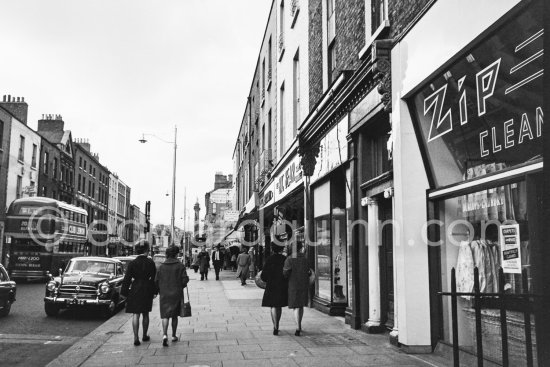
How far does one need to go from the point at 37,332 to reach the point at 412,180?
8.16m

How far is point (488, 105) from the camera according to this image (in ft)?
19.1

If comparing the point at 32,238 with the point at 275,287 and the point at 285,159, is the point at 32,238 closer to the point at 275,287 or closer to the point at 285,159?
the point at 285,159

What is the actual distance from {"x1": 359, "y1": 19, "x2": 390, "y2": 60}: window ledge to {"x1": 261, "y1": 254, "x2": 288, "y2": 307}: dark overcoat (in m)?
4.10

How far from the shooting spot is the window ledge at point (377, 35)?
8477 millimetres

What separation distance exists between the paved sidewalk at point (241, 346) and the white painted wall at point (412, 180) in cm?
62

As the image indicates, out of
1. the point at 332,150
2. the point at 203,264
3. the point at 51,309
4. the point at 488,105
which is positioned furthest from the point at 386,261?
the point at 203,264

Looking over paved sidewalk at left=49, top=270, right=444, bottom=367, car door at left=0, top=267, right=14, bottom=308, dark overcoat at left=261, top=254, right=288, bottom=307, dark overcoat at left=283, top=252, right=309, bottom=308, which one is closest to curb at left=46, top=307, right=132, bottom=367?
paved sidewalk at left=49, top=270, right=444, bottom=367

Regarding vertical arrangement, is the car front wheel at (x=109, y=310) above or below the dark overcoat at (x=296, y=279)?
below

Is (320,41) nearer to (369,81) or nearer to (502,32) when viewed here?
(369,81)

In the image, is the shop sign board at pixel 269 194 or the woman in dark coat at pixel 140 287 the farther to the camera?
the shop sign board at pixel 269 194

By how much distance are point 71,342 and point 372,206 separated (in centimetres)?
616

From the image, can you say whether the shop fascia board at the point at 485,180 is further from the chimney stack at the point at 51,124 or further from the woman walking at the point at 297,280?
the chimney stack at the point at 51,124

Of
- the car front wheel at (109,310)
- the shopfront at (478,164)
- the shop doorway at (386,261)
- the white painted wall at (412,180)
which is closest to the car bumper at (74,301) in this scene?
the car front wheel at (109,310)

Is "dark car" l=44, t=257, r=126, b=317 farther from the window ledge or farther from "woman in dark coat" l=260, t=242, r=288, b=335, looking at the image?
the window ledge
